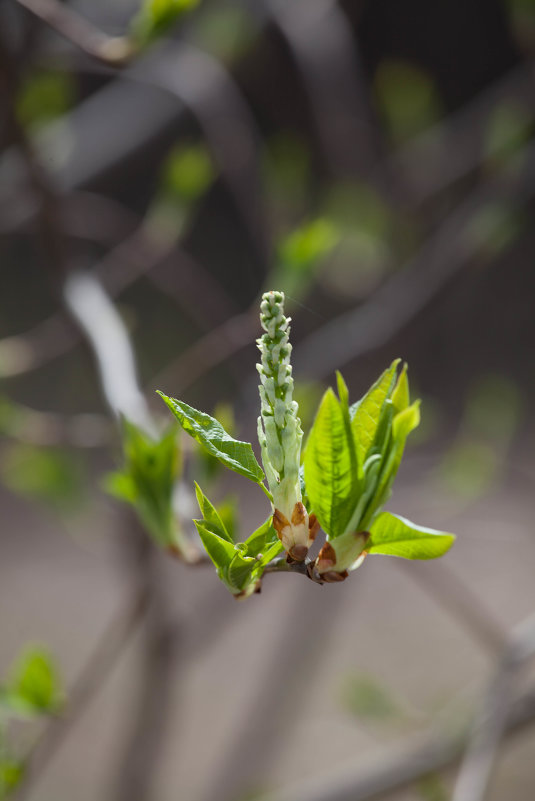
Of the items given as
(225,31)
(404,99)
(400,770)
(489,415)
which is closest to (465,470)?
(489,415)

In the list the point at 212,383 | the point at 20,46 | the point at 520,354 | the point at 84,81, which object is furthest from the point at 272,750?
the point at 84,81

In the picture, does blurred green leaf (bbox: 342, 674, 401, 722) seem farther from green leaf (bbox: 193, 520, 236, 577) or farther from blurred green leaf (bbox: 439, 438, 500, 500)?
green leaf (bbox: 193, 520, 236, 577)

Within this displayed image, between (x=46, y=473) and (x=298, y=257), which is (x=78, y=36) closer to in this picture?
(x=298, y=257)

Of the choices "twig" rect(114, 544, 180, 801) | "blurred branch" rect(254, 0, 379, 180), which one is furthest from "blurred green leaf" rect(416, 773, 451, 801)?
"blurred branch" rect(254, 0, 379, 180)

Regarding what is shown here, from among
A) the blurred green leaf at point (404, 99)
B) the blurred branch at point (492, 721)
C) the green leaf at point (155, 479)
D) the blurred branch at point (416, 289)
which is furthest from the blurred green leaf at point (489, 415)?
the green leaf at point (155, 479)

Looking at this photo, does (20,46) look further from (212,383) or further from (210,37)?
(212,383)
